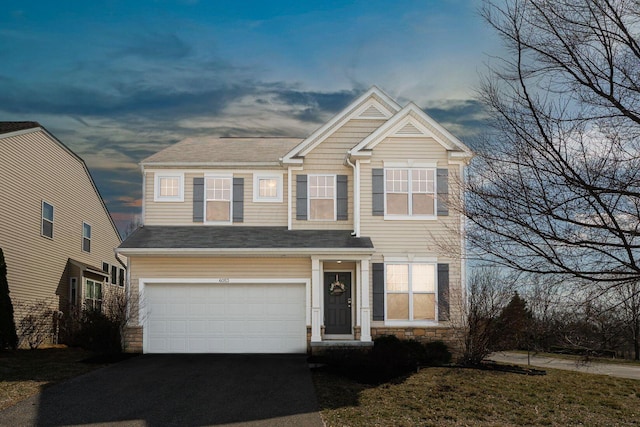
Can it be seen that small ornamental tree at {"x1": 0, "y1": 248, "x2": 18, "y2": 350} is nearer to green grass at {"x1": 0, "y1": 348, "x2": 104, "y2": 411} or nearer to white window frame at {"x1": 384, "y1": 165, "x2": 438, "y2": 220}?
green grass at {"x1": 0, "y1": 348, "x2": 104, "y2": 411}

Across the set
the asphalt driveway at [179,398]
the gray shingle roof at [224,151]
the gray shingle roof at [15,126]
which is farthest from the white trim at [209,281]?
the gray shingle roof at [15,126]

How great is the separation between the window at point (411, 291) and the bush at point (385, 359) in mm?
877

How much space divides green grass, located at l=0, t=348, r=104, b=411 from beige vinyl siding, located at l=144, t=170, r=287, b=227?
15.1 ft

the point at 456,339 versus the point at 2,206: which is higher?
the point at 2,206

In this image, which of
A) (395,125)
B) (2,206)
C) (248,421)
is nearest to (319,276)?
(395,125)

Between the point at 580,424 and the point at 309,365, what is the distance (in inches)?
279

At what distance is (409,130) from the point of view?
805 inches

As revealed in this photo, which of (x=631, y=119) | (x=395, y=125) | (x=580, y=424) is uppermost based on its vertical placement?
(x=395, y=125)

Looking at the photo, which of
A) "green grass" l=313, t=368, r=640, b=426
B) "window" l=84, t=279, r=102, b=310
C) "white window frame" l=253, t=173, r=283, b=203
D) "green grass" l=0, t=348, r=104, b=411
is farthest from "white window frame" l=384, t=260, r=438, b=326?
"window" l=84, t=279, r=102, b=310

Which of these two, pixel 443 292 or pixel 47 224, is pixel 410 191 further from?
pixel 47 224

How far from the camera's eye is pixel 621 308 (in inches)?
341

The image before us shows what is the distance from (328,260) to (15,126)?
12328 mm

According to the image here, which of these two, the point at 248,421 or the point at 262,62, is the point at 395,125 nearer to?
the point at 262,62

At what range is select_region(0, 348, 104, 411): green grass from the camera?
1314cm
